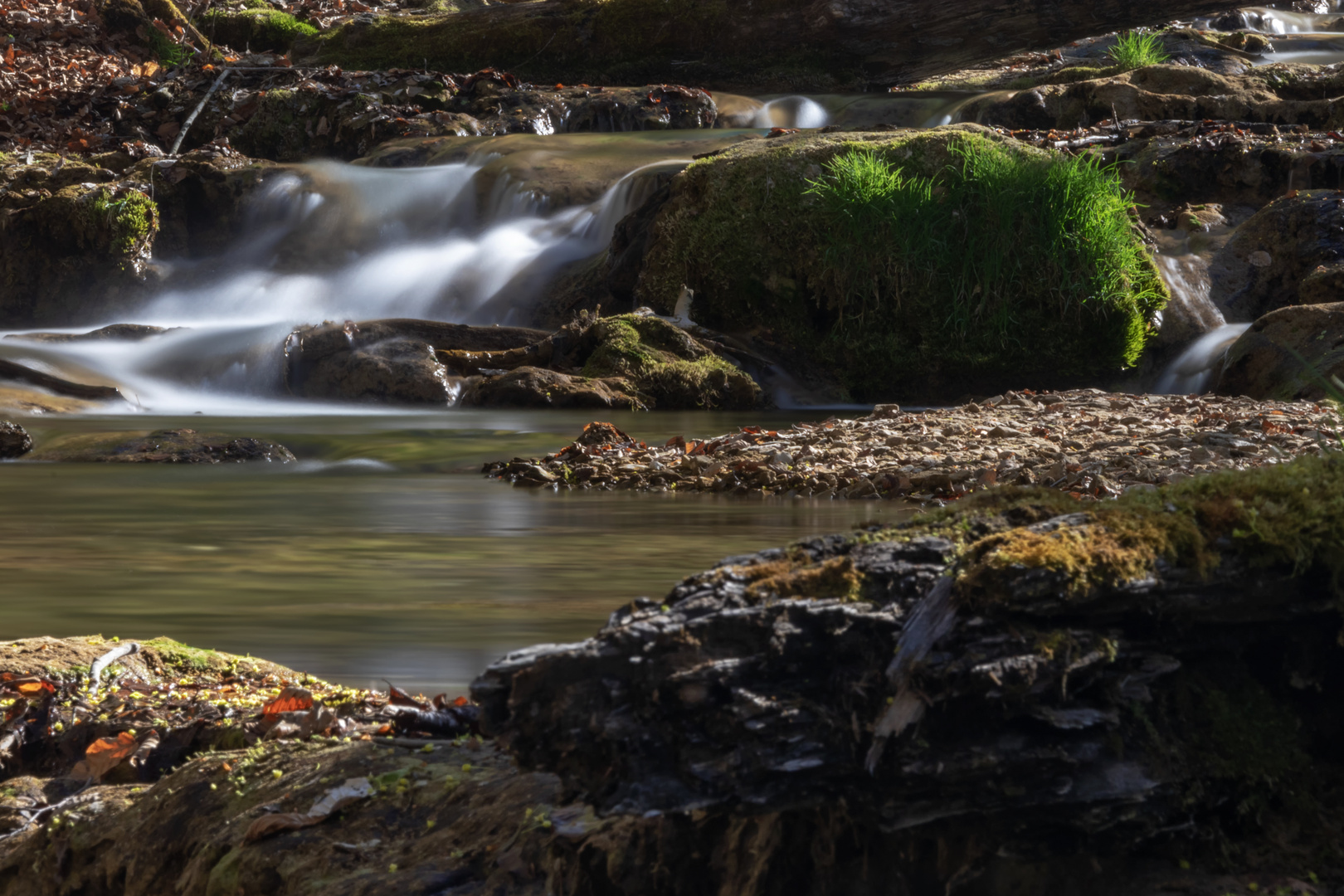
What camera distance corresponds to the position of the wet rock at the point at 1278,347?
8.95m

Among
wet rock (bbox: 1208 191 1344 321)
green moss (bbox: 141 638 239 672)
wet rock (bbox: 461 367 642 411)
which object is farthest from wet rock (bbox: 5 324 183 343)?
wet rock (bbox: 1208 191 1344 321)

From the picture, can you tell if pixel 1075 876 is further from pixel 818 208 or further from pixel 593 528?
pixel 818 208

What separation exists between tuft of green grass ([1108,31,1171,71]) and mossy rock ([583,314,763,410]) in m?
10.6

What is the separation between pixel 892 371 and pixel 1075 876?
9986 millimetres

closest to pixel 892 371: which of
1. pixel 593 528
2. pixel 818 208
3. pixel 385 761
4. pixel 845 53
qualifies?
pixel 818 208

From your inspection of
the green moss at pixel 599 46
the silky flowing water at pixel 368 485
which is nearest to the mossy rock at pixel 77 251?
the silky flowing water at pixel 368 485

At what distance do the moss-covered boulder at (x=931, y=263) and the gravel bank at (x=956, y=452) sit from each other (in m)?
2.94

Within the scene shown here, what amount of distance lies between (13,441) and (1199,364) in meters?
9.30

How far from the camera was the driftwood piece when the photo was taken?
10578 mm

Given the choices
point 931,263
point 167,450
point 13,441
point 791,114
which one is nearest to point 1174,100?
point 791,114

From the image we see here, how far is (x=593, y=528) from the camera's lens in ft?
17.1

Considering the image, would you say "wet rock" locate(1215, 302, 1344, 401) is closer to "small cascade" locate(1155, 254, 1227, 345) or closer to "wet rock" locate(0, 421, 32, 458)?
"small cascade" locate(1155, 254, 1227, 345)

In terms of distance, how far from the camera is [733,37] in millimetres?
18516

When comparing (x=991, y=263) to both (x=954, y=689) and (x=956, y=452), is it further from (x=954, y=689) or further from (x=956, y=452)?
(x=954, y=689)
